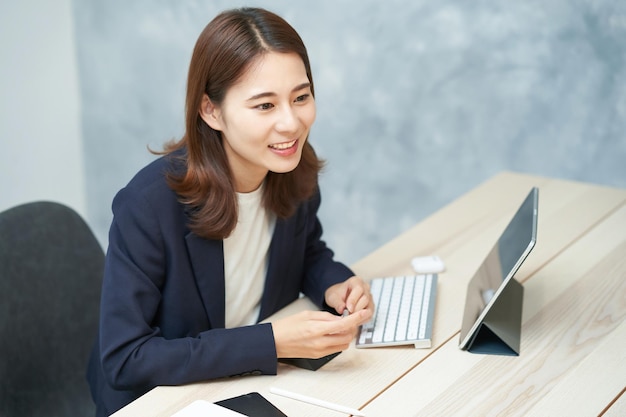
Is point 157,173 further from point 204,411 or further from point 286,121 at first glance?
point 204,411

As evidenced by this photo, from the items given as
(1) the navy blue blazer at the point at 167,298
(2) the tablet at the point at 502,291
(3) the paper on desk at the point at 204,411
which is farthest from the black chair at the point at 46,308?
(2) the tablet at the point at 502,291

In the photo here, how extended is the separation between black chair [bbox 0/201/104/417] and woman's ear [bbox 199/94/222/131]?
444mm

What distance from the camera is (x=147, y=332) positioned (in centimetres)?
141

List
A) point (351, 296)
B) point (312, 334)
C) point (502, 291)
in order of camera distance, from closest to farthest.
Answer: point (312, 334) < point (502, 291) < point (351, 296)

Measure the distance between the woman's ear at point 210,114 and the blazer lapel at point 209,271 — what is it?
0.21 meters

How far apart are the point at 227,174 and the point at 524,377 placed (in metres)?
0.67

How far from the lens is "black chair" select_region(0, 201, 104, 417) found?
1.60m

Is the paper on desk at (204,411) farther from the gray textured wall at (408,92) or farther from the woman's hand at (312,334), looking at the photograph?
the gray textured wall at (408,92)

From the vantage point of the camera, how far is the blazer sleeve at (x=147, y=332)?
1346 millimetres

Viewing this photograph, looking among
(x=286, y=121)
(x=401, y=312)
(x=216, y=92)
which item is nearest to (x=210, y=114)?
(x=216, y=92)

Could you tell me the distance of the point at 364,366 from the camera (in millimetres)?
1404

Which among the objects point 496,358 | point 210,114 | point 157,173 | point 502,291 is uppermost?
point 210,114

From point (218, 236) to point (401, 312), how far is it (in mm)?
389

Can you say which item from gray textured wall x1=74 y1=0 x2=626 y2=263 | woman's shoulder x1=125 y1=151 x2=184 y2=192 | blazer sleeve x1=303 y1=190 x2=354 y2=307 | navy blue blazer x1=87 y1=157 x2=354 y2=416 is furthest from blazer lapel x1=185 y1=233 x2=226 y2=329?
gray textured wall x1=74 y1=0 x2=626 y2=263
